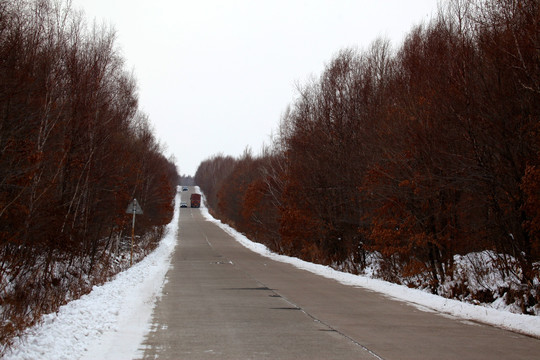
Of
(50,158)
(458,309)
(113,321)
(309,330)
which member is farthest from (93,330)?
(50,158)

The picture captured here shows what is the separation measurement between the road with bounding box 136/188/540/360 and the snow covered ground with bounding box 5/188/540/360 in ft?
1.25

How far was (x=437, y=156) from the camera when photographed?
17047mm

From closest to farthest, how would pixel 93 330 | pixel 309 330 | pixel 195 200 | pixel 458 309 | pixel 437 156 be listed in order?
pixel 93 330, pixel 309 330, pixel 458 309, pixel 437 156, pixel 195 200

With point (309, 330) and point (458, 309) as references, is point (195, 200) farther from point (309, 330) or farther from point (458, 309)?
point (309, 330)

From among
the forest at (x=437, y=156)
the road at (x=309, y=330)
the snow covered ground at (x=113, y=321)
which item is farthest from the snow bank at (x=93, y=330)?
the forest at (x=437, y=156)

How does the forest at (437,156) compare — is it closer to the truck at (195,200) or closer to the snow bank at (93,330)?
the snow bank at (93,330)

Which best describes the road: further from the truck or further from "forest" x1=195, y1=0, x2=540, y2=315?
the truck

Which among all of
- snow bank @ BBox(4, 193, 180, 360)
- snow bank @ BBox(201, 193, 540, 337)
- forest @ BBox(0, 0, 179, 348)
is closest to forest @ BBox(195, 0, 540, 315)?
snow bank @ BBox(201, 193, 540, 337)

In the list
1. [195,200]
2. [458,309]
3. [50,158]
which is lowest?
[458,309]

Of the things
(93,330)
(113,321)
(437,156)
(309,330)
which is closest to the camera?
(93,330)

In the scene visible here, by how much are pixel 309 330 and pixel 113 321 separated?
3698 mm

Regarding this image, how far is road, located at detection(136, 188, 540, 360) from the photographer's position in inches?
314

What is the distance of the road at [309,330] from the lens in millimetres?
7984

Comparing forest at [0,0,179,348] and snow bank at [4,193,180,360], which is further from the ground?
forest at [0,0,179,348]
